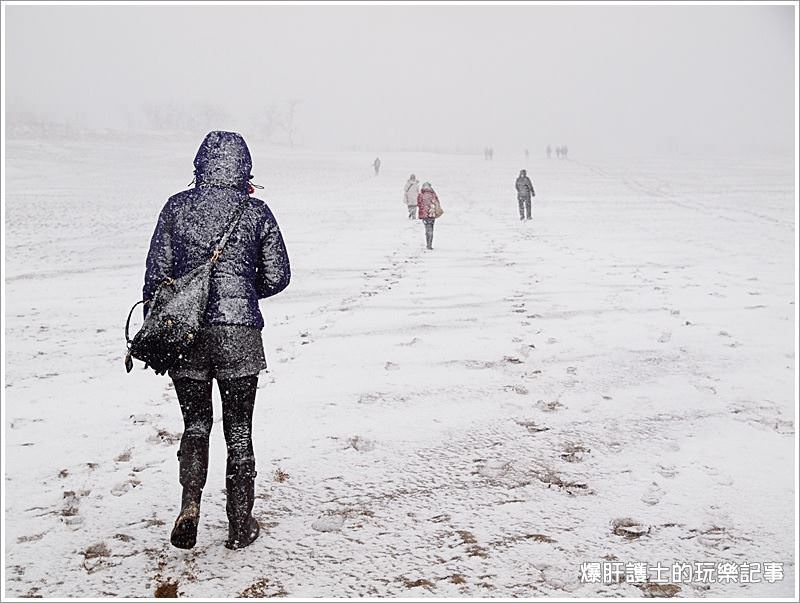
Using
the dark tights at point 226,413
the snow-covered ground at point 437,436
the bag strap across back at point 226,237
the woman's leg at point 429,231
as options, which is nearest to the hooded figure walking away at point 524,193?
the woman's leg at point 429,231

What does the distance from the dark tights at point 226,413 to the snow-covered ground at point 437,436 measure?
0.52 meters

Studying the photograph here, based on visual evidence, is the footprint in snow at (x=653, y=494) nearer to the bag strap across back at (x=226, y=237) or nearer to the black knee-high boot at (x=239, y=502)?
the black knee-high boot at (x=239, y=502)

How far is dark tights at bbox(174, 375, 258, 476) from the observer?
3184 millimetres

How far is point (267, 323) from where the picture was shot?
322 inches

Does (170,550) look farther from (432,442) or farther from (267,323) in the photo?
(267,323)

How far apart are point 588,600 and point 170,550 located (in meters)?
2.09

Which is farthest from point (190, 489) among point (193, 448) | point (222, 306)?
point (222, 306)

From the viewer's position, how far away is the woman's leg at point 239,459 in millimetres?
3193

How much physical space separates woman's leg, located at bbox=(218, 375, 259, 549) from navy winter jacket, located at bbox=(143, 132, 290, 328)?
14.0 inches

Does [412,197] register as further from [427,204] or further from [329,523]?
[329,523]

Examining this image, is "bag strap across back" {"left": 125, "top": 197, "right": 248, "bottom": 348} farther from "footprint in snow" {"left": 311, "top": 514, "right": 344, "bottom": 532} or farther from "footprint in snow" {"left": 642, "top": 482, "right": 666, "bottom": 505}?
"footprint in snow" {"left": 642, "top": 482, "right": 666, "bottom": 505}

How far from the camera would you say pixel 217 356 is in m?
3.10

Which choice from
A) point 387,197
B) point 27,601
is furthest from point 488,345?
point 387,197

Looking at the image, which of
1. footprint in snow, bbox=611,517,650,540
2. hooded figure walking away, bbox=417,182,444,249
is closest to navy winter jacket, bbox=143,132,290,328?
footprint in snow, bbox=611,517,650,540
